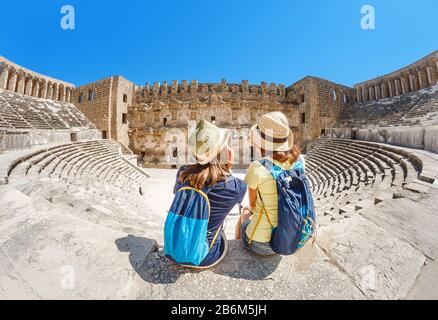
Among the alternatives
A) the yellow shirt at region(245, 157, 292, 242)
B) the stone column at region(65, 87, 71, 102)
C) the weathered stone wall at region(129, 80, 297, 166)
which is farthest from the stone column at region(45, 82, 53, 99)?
the yellow shirt at region(245, 157, 292, 242)

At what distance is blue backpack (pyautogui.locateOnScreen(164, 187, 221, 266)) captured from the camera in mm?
1434

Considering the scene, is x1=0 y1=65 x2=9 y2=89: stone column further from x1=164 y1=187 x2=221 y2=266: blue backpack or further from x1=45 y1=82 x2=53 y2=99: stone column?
x1=164 y1=187 x2=221 y2=266: blue backpack

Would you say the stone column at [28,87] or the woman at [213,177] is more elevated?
the stone column at [28,87]

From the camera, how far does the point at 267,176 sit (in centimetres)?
165

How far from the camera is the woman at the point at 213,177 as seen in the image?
154 centimetres

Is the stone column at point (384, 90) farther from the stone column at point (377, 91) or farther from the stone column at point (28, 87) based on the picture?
the stone column at point (28, 87)

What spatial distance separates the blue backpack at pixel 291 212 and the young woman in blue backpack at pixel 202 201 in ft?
1.12

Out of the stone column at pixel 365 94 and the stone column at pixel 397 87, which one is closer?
the stone column at pixel 397 87

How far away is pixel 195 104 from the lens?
Answer: 20297 mm

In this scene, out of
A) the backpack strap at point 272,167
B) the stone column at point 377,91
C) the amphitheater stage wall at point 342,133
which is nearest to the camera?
the backpack strap at point 272,167

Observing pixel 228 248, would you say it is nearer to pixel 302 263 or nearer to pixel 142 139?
pixel 302 263

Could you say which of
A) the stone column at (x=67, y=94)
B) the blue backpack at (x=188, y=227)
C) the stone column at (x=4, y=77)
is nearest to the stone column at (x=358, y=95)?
the blue backpack at (x=188, y=227)

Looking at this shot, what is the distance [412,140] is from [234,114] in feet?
48.9
